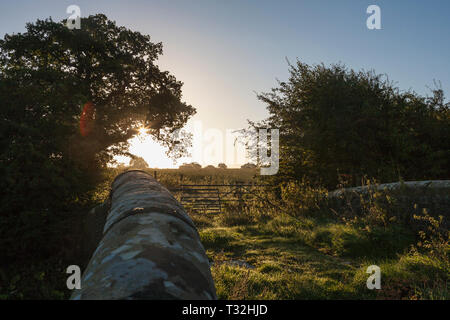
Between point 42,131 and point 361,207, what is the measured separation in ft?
27.4

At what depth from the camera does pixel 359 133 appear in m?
10.5

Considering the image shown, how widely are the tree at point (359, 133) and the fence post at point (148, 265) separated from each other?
949 cm

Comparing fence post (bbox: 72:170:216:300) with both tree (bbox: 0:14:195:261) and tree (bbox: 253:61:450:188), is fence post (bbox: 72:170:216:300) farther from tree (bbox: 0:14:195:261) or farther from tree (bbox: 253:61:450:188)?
tree (bbox: 253:61:450:188)

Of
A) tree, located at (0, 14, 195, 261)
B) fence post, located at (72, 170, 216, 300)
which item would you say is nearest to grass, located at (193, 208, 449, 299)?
fence post, located at (72, 170, 216, 300)

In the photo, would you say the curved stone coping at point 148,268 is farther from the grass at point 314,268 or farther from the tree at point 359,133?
the tree at point 359,133

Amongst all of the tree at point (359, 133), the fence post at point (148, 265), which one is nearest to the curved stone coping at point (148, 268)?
the fence post at point (148, 265)

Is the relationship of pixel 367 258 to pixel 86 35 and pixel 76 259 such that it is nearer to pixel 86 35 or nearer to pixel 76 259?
pixel 76 259

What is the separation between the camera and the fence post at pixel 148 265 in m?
1.27

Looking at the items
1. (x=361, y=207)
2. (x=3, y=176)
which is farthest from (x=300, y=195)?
(x=3, y=176)

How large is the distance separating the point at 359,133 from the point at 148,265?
10923 millimetres

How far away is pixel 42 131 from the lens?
5.79m

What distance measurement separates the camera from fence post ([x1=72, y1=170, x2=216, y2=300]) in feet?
4.16

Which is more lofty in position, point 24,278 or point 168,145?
point 168,145

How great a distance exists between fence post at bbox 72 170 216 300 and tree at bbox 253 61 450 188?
9.49m
